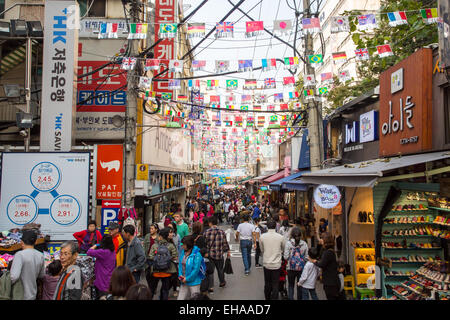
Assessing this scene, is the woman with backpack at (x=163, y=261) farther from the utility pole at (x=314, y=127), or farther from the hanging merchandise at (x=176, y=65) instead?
the utility pole at (x=314, y=127)

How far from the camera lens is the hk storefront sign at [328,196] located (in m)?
9.34

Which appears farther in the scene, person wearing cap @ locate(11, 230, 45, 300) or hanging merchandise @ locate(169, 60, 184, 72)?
hanging merchandise @ locate(169, 60, 184, 72)

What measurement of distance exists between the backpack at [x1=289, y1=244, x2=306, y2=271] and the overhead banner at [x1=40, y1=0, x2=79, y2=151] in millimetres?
8164

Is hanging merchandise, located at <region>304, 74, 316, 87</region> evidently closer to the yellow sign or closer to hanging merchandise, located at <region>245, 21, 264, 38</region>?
hanging merchandise, located at <region>245, 21, 264, 38</region>

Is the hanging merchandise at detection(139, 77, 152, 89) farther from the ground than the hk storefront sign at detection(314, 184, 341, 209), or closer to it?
farther from the ground

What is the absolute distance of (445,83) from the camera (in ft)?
22.5

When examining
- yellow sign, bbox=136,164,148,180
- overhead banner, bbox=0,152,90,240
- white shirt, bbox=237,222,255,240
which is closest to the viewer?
overhead banner, bbox=0,152,90,240

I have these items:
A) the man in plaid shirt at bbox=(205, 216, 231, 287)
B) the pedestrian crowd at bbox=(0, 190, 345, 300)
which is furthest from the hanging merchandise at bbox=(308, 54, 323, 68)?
the man in plaid shirt at bbox=(205, 216, 231, 287)

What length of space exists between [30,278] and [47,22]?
989cm

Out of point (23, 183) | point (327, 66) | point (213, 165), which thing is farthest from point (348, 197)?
point (213, 165)

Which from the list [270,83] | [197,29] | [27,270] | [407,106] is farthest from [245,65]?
[27,270]

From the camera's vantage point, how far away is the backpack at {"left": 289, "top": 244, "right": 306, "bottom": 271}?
728 cm

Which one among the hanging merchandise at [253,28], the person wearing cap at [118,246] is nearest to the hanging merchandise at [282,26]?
the hanging merchandise at [253,28]
